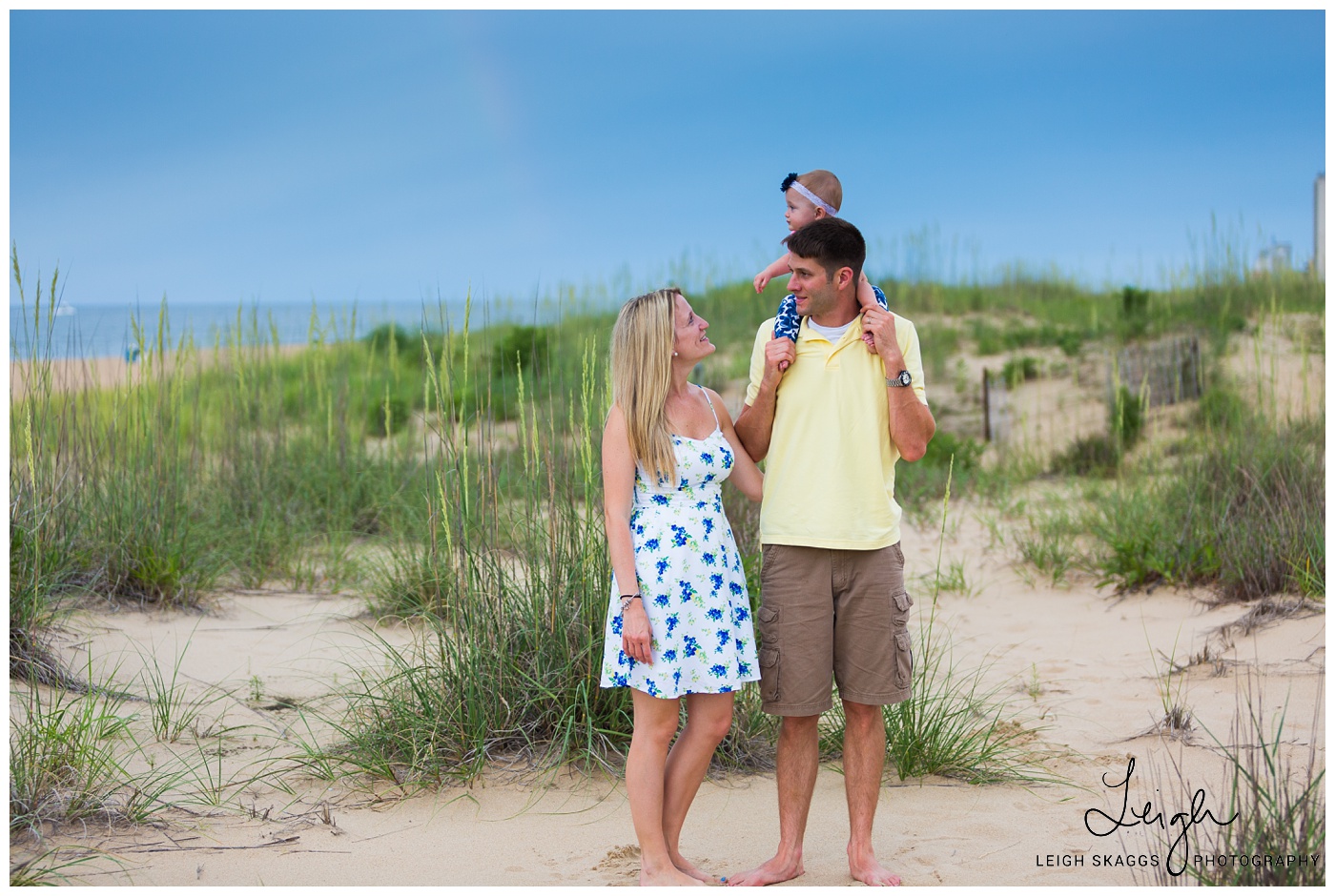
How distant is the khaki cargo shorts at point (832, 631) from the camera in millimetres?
3088

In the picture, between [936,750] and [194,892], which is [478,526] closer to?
[194,892]

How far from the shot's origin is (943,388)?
13516 millimetres

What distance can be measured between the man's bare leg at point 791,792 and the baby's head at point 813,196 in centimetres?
151

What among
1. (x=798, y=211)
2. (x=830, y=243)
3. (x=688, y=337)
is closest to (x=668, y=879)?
(x=688, y=337)

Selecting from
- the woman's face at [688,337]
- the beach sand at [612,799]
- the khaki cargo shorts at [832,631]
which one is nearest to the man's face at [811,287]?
the woman's face at [688,337]

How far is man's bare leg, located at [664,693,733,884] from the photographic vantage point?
10.2 ft

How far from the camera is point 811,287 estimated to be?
308 cm

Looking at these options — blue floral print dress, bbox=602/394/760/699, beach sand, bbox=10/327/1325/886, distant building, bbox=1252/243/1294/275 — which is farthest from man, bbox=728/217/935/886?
distant building, bbox=1252/243/1294/275

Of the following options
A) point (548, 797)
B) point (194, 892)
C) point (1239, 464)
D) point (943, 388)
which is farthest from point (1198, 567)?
point (943, 388)

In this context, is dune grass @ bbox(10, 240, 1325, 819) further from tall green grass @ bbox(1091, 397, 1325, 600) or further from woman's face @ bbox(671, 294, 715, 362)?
woman's face @ bbox(671, 294, 715, 362)

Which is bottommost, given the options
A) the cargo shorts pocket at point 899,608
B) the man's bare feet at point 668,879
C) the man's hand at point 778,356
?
the man's bare feet at point 668,879

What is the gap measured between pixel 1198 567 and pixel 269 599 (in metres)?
5.23

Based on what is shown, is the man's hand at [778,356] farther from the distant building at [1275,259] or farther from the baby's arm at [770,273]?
the distant building at [1275,259]

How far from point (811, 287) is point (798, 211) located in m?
0.55
